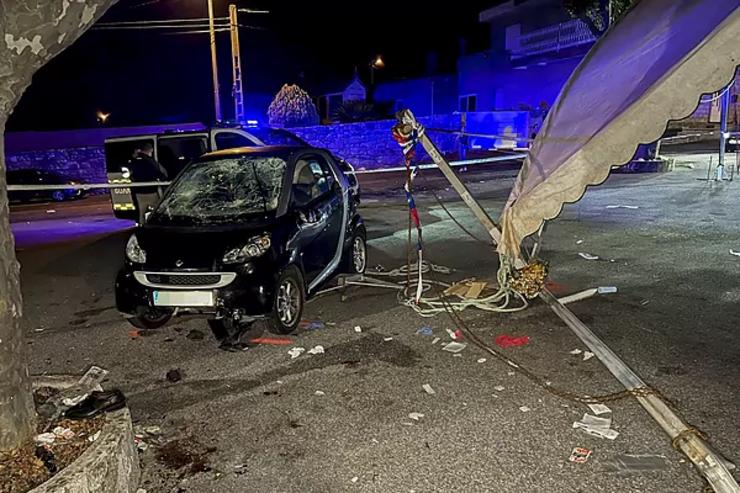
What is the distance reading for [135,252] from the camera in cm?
599

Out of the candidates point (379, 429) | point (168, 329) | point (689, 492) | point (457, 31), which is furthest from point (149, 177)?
point (457, 31)

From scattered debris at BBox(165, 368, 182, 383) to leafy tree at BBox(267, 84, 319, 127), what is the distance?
23458 mm

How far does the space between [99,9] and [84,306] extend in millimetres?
5167

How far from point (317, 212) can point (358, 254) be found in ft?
4.69

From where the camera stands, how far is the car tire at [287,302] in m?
5.88

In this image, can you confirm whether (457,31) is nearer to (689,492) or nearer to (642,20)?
(642,20)

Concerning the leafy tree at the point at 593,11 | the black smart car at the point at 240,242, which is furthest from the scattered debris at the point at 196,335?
the leafy tree at the point at 593,11

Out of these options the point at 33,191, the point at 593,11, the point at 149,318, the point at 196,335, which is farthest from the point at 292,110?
the point at 196,335

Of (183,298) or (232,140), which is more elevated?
(232,140)

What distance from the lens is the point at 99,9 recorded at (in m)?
3.31

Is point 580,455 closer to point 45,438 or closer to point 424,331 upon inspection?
point 424,331

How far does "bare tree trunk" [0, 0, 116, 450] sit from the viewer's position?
9.96ft

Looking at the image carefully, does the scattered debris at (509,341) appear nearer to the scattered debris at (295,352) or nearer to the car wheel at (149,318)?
the scattered debris at (295,352)

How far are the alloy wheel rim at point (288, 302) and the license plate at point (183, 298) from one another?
2.31 ft
